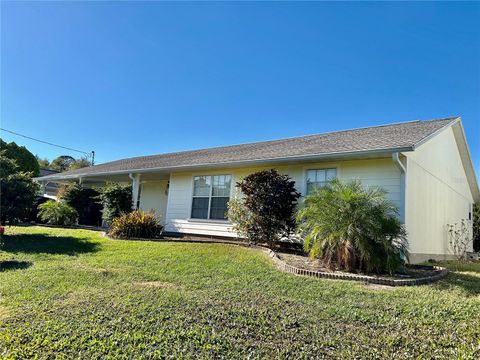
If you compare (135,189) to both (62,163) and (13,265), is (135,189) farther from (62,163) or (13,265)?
Answer: (62,163)

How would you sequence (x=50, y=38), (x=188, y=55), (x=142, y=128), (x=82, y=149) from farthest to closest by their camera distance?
(x=82, y=149), (x=142, y=128), (x=188, y=55), (x=50, y=38)

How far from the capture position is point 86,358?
315 centimetres

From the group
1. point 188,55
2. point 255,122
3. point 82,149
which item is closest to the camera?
point 188,55

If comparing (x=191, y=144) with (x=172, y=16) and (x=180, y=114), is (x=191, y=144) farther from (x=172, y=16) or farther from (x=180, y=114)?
(x=172, y=16)

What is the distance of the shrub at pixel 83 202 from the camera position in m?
17.3

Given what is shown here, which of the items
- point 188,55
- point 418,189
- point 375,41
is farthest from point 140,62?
point 418,189

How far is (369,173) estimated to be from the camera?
933 centimetres

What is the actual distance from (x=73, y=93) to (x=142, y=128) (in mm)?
6464

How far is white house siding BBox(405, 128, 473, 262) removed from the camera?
943cm

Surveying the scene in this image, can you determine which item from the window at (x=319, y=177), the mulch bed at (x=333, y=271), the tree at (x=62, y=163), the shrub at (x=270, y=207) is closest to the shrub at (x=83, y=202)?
the shrub at (x=270, y=207)

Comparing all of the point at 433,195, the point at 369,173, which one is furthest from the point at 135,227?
the point at 433,195

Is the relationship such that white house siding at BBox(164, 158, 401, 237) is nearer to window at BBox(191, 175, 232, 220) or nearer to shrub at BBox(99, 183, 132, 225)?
window at BBox(191, 175, 232, 220)

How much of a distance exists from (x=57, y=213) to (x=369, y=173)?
554 inches

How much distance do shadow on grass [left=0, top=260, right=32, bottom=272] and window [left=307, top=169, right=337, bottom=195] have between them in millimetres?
7600
